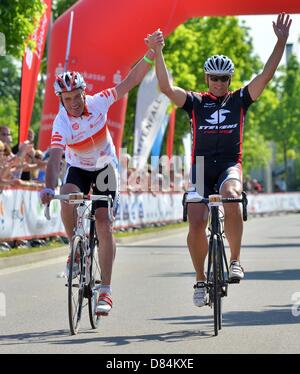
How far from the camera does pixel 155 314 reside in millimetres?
10758

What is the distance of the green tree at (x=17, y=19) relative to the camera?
2045cm

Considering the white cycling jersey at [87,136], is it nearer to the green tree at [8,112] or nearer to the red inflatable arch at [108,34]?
the red inflatable arch at [108,34]

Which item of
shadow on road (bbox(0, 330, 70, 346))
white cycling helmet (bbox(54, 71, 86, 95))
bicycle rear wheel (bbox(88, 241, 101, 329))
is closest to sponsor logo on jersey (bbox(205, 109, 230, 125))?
white cycling helmet (bbox(54, 71, 86, 95))

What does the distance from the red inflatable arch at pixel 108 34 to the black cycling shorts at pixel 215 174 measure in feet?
37.2

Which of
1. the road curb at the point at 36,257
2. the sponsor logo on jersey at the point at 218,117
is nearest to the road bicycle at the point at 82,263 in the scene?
the sponsor logo on jersey at the point at 218,117

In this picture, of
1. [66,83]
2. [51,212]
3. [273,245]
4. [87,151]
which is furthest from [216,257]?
[273,245]

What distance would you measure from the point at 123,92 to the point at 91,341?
2315mm

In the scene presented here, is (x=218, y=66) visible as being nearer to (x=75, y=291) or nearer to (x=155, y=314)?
(x=75, y=291)

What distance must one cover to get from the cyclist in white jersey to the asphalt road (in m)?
0.62

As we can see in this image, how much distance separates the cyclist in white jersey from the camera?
973 cm

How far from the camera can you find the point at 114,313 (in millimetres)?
10922

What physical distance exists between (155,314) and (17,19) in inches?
422

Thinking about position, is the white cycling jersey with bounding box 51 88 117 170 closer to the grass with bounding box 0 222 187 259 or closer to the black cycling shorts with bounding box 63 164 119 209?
the black cycling shorts with bounding box 63 164 119 209

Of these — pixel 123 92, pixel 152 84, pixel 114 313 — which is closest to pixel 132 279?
pixel 114 313
